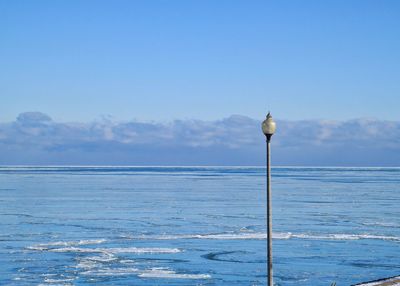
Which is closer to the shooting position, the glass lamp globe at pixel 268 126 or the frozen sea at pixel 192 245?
the glass lamp globe at pixel 268 126

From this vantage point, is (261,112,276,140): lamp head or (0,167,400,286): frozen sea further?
(0,167,400,286): frozen sea

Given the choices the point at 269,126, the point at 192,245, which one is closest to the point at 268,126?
the point at 269,126

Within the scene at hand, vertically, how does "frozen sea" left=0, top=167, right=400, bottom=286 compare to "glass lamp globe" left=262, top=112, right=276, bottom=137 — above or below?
below

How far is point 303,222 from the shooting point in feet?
132

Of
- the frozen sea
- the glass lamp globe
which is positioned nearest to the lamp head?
the glass lamp globe

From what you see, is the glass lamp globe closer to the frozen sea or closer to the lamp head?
the lamp head

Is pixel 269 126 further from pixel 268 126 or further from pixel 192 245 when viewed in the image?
pixel 192 245

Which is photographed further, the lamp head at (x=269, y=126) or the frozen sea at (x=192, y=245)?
the frozen sea at (x=192, y=245)

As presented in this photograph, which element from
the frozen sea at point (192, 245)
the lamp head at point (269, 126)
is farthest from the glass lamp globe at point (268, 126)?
the frozen sea at point (192, 245)

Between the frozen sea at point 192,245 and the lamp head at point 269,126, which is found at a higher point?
the lamp head at point 269,126

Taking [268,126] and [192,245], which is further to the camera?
[192,245]

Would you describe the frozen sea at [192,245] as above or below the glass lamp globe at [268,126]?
below

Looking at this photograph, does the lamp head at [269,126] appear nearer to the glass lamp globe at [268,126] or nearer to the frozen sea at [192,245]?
the glass lamp globe at [268,126]

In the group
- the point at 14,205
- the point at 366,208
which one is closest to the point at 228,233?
the point at 366,208
